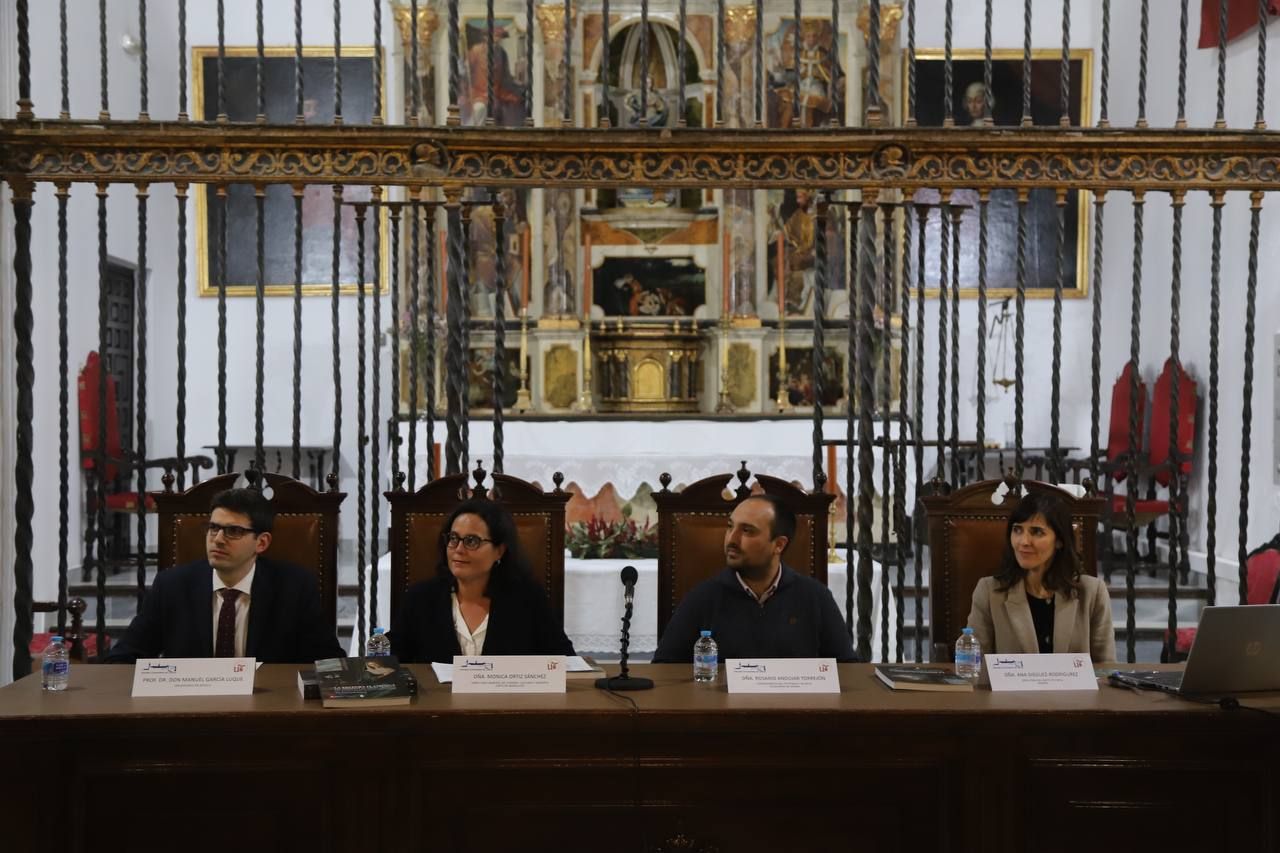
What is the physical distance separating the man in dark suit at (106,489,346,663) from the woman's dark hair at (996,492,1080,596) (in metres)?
1.90

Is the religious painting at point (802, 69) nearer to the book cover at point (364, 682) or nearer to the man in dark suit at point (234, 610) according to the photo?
the man in dark suit at point (234, 610)

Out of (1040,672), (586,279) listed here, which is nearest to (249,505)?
(1040,672)

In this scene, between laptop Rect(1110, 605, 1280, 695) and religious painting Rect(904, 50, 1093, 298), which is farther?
religious painting Rect(904, 50, 1093, 298)

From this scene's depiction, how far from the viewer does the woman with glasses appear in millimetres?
3168

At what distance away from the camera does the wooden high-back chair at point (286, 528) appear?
138 inches

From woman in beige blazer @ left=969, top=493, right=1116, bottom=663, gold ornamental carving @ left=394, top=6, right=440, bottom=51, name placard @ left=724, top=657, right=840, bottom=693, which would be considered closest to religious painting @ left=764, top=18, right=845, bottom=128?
gold ornamental carving @ left=394, top=6, right=440, bottom=51

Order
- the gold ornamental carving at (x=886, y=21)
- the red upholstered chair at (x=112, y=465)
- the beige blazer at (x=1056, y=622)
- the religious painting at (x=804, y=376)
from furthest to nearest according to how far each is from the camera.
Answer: the religious painting at (x=804, y=376) < the gold ornamental carving at (x=886, y=21) < the red upholstered chair at (x=112, y=465) < the beige blazer at (x=1056, y=622)

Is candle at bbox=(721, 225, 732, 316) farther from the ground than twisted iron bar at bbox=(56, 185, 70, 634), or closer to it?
farther from the ground

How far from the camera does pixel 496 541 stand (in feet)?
10.5

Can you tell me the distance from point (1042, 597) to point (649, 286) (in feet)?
21.1

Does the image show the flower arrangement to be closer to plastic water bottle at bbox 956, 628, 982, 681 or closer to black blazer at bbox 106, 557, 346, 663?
black blazer at bbox 106, 557, 346, 663

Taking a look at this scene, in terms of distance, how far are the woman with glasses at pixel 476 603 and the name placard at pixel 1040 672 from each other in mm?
1188

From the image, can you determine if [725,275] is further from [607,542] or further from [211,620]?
[211,620]

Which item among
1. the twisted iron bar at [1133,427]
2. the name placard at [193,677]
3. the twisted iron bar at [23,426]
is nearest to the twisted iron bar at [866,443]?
the twisted iron bar at [1133,427]
